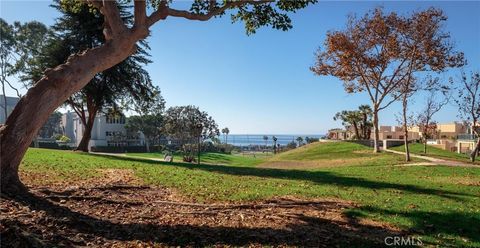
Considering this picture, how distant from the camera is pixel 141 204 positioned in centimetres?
878

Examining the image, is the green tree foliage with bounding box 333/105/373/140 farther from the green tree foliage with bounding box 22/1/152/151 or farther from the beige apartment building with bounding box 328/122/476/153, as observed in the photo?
the green tree foliage with bounding box 22/1/152/151

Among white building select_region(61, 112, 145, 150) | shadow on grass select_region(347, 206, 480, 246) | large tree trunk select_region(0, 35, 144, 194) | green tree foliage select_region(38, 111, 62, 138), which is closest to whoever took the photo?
large tree trunk select_region(0, 35, 144, 194)

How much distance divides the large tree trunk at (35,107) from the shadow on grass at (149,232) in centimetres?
58

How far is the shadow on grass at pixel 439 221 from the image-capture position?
25.1 ft

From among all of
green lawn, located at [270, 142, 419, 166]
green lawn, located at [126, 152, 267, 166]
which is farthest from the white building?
green lawn, located at [270, 142, 419, 166]

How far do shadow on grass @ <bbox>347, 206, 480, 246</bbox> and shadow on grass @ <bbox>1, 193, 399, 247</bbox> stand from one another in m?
0.95

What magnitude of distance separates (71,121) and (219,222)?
106893 millimetres

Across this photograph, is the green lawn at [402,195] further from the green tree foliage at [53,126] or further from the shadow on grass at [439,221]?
the green tree foliage at [53,126]

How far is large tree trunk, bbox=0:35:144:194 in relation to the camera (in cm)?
735

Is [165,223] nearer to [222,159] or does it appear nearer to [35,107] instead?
[35,107]

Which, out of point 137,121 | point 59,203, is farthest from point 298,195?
point 137,121

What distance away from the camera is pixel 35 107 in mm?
→ 7500

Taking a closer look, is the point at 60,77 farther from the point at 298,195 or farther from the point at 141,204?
the point at 298,195

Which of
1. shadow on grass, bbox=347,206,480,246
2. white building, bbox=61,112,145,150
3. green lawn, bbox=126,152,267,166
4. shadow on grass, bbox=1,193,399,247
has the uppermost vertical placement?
white building, bbox=61,112,145,150
